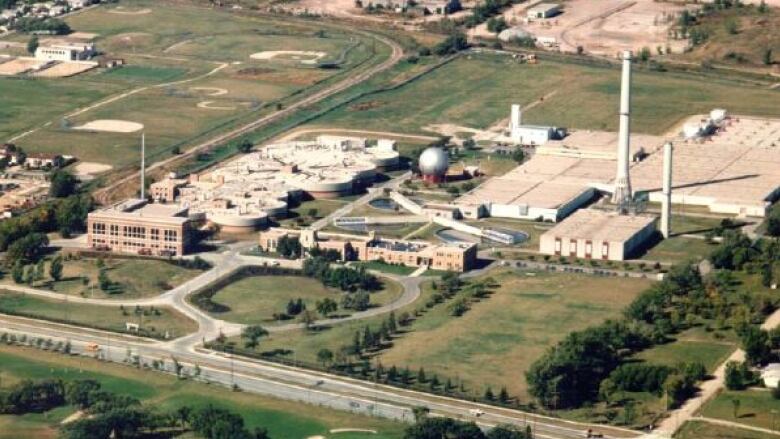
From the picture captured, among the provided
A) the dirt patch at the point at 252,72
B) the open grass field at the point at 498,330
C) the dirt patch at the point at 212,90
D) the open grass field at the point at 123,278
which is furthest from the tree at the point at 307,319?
the dirt patch at the point at 252,72

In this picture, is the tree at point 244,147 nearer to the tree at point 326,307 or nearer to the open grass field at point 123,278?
the open grass field at point 123,278

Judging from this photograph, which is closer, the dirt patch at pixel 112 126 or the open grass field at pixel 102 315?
the open grass field at pixel 102 315

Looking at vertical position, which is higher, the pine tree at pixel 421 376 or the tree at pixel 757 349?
the tree at pixel 757 349

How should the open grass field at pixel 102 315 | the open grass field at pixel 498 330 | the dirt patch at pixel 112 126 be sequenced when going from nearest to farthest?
the open grass field at pixel 498 330 → the open grass field at pixel 102 315 → the dirt patch at pixel 112 126

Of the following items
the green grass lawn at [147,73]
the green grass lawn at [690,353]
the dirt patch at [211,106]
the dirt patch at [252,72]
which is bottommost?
the green grass lawn at [147,73]

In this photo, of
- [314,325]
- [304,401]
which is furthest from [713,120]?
[304,401]

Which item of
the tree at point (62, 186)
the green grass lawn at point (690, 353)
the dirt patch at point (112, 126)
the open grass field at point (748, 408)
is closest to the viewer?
the open grass field at point (748, 408)

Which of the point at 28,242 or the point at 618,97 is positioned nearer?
the point at 28,242

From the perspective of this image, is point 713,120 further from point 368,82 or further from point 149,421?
point 149,421
